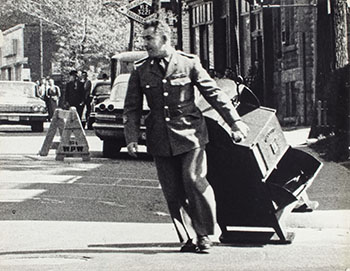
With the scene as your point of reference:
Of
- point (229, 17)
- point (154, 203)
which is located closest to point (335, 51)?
point (154, 203)

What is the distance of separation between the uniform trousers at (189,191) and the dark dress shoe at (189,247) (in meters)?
0.05

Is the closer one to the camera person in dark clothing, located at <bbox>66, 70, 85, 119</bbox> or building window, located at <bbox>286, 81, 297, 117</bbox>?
person in dark clothing, located at <bbox>66, 70, 85, 119</bbox>

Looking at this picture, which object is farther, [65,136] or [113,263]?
[65,136]

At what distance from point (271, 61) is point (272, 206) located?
23557 mm

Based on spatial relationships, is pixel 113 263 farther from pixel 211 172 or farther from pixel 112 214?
pixel 112 214

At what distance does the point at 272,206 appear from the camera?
898 centimetres

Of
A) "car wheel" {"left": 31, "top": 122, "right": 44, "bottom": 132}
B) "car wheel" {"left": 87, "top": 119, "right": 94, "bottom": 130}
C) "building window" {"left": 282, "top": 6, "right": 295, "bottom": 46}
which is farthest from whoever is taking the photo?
"car wheel" {"left": 87, "top": 119, "right": 94, "bottom": 130}

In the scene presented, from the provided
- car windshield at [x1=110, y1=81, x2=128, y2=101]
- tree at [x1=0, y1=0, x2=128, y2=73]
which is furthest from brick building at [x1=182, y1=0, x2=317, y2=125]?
tree at [x1=0, y1=0, x2=128, y2=73]

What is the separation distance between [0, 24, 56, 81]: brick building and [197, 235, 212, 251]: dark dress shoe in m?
30.5

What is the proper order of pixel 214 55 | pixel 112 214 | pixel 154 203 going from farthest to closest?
pixel 214 55
pixel 154 203
pixel 112 214

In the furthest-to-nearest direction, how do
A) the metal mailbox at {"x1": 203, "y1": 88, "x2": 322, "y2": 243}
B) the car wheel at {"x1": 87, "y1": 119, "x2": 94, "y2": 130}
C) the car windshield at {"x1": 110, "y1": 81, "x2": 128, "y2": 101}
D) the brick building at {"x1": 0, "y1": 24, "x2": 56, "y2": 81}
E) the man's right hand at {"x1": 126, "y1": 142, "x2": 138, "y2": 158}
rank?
1. the brick building at {"x1": 0, "y1": 24, "x2": 56, "y2": 81}
2. the car wheel at {"x1": 87, "y1": 119, "x2": 94, "y2": 130}
3. the car windshield at {"x1": 110, "y1": 81, "x2": 128, "y2": 101}
4. the metal mailbox at {"x1": 203, "y1": 88, "x2": 322, "y2": 243}
5. the man's right hand at {"x1": 126, "y1": 142, "x2": 138, "y2": 158}

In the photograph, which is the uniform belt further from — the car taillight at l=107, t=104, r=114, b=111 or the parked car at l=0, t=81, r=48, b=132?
the parked car at l=0, t=81, r=48, b=132

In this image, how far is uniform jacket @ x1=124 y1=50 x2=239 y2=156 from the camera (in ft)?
28.1

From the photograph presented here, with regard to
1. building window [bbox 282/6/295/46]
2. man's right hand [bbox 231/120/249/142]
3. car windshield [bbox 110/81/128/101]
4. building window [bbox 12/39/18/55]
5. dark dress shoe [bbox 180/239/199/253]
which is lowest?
dark dress shoe [bbox 180/239/199/253]
